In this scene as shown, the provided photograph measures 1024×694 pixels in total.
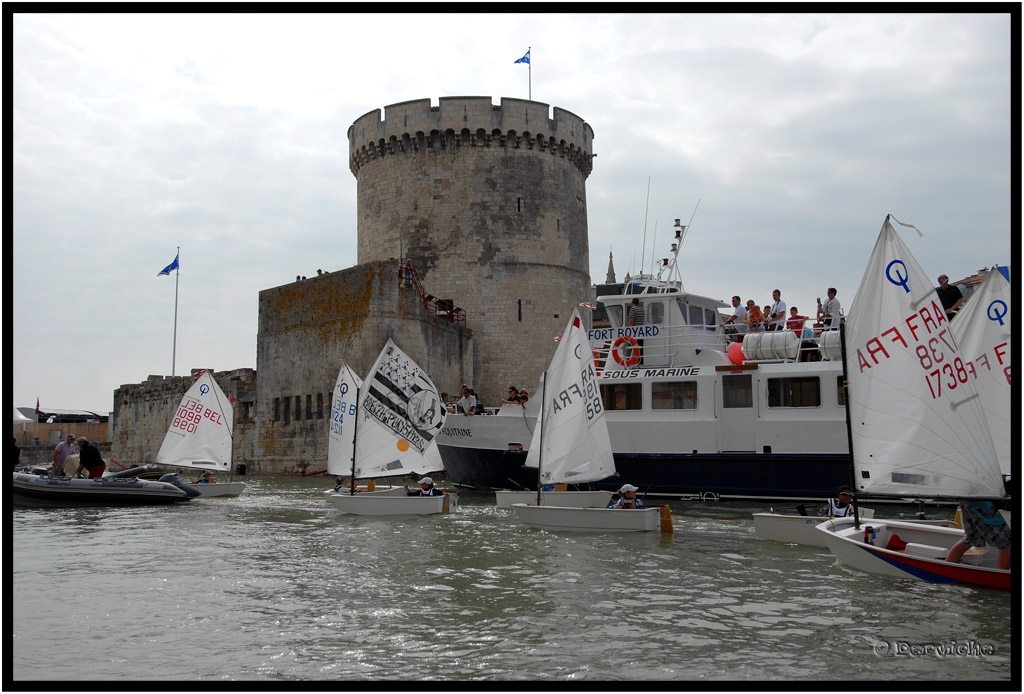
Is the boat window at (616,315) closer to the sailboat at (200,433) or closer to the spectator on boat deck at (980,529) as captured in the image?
the sailboat at (200,433)

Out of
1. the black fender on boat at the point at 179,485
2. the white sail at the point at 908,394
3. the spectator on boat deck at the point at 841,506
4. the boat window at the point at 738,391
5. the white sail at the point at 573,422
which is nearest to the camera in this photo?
the white sail at the point at 908,394

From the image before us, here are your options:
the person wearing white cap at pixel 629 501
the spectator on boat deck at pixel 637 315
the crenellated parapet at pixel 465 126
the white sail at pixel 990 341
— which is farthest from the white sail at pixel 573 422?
the crenellated parapet at pixel 465 126

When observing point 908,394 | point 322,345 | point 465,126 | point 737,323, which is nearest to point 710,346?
point 737,323

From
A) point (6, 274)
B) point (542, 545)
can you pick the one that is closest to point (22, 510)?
point (542, 545)

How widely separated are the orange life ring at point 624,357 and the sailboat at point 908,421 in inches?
411

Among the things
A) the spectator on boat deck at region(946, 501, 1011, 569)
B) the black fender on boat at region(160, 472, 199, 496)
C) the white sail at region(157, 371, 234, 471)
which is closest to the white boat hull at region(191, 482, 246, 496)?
the black fender on boat at region(160, 472, 199, 496)

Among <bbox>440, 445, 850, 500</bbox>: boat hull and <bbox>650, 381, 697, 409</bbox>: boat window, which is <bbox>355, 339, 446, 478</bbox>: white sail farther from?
<bbox>650, 381, 697, 409</bbox>: boat window

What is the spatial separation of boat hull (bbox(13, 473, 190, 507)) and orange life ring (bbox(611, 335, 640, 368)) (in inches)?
419

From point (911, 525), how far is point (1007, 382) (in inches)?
92.2

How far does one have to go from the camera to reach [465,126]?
121 ft

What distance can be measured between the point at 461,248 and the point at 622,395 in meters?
17.0

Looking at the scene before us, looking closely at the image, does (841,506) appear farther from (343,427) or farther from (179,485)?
(179,485)

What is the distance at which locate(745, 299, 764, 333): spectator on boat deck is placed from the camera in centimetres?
2150

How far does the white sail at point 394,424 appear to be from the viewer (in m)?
19.1
